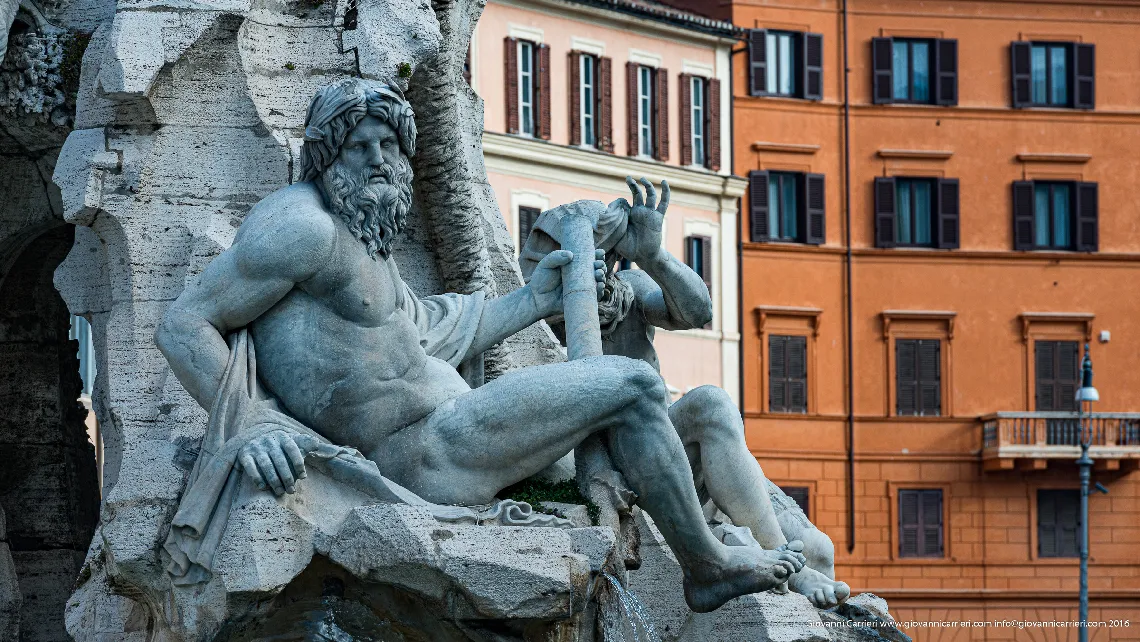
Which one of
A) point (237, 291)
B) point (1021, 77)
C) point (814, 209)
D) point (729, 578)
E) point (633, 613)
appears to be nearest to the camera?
point (237, 291)

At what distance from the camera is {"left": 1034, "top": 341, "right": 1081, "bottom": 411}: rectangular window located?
48062mm

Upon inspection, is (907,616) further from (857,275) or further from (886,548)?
(857,275)

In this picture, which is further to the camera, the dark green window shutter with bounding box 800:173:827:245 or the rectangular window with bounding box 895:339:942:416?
the rectangular window with bounding box 895:339:942:416

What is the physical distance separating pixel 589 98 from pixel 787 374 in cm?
623

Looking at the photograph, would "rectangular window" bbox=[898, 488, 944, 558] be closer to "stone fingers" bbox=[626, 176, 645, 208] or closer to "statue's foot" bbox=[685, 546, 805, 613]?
"stone fingers" bbox=[626, 176, 645, 208]

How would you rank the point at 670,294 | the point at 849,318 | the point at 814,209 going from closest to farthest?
the point at 670,294, the point at 849,318, the point at 814,209

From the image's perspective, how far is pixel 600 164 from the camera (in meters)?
43.7

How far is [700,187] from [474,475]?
34724mm

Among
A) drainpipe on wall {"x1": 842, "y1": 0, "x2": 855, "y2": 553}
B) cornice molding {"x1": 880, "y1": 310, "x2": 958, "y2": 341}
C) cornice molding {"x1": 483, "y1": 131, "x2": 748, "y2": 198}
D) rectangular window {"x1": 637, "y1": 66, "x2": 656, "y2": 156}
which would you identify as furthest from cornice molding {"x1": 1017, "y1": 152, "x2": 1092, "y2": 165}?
rectangular window {"x1": 637, "y1": 66, "x2": 656, "y2": 156}

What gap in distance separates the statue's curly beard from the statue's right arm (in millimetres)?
146

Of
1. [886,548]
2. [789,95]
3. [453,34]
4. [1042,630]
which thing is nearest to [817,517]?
[886,548]

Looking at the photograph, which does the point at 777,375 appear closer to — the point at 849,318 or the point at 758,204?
the point at 849,318

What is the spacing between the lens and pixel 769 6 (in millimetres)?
47500

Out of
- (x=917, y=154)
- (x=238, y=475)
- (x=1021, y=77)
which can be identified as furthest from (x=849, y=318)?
(x=238, y=475)
